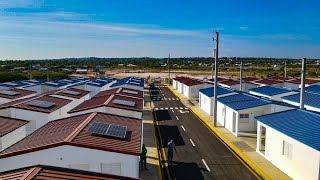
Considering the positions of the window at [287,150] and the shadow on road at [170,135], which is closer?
the window at [287,150]

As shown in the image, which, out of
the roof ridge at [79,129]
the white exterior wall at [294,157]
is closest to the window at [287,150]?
the white exterior wall at [294,157]

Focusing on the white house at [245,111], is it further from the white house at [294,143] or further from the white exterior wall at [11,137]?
the white exterior wall at [11,137]

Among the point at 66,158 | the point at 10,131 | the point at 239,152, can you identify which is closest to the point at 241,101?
the point at 239,152

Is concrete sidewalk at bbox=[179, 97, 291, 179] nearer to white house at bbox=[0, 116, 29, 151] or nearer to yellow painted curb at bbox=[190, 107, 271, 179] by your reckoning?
yellow painted curb at bbox=[190, 107, 271, 179]

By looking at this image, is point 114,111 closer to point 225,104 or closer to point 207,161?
point 207,161

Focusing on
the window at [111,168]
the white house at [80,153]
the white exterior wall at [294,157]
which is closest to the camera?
the white house at [80,153]

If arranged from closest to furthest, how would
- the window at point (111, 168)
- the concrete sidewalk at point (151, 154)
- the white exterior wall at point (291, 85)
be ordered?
the window at point (111, 168)
the concrete sidewalk at point (151, 154)
the white exterior wall at point (291, 85)
